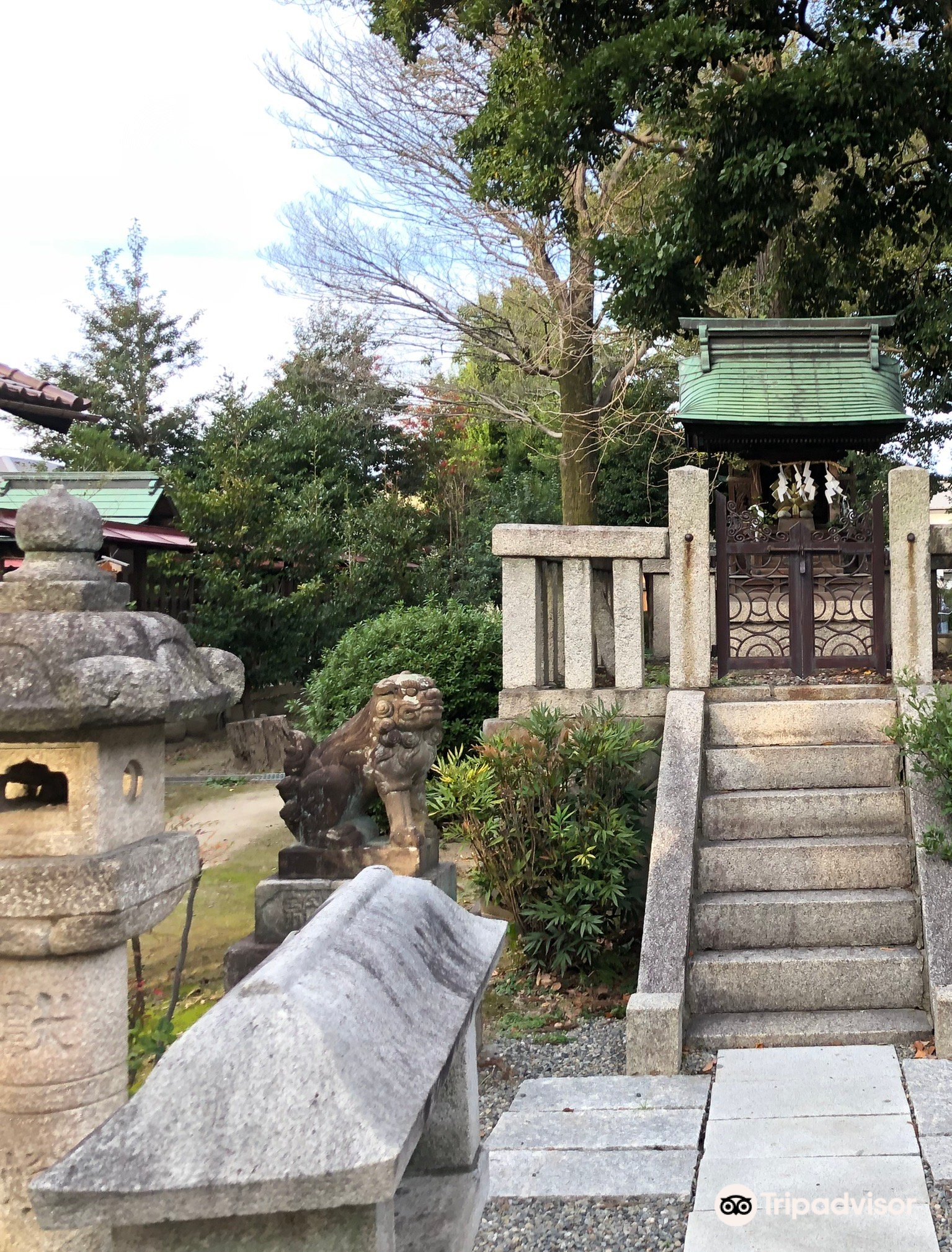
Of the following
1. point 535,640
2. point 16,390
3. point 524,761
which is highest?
point 16,390

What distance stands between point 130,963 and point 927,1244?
17.2ft

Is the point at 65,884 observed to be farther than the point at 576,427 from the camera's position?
No

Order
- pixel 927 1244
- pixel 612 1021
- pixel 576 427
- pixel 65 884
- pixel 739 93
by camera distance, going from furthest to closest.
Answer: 1. pixel 576 427
2. pixel 739 93
3. pixel 612 1021
4. pixel 927 1244
5. pixel 65 884

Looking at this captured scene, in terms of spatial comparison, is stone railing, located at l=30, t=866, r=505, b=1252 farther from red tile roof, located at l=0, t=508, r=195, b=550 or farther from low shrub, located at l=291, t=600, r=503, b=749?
red tile roof, located at l=0, t=508, r=195, b=550

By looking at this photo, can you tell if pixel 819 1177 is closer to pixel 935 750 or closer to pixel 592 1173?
pixel 592 1173

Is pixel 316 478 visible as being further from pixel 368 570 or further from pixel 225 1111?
pixel 225 1111

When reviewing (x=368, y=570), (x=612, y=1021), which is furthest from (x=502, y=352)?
(x=612, y=1021)

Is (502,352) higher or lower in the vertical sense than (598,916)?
higher

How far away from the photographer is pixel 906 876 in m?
5.62

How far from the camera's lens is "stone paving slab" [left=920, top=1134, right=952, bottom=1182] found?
3451 mm

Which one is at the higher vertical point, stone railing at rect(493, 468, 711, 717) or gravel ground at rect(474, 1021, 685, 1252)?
stone railing at rect(493, 468, 711, 717)

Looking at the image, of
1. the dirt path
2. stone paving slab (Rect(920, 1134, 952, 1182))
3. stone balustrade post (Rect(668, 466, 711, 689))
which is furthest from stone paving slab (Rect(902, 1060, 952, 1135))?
the dirt path

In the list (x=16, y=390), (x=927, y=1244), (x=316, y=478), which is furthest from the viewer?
(x=316, y=478)

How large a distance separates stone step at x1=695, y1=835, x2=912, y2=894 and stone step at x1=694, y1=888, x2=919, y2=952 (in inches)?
7.6
